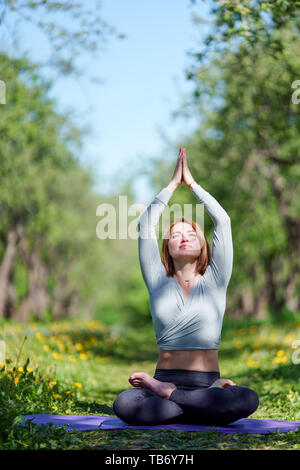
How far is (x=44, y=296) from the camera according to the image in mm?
30656

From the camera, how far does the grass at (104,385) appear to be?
4227mm

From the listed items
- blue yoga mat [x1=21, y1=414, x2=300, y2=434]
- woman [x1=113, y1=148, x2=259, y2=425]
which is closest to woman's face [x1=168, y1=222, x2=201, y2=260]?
woman [x1=113, y1=148, x2=259, y2=425]

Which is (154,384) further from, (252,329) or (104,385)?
(252,329)

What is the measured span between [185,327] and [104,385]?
15.0 feet

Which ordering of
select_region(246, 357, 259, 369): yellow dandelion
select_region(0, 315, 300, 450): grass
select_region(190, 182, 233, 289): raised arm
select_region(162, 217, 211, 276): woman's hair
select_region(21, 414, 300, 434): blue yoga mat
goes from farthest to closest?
select_region(246, 357, 259, 369): yellow dandelion, select_region(162, 217, 211, 276): woman's hair, select_region(190, 182, 233, 289): raised arm, select_region(21, 414, 300, 434): blue yoga mat, select_region(0, 315, 300, 450): grass

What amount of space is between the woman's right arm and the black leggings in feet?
3.24

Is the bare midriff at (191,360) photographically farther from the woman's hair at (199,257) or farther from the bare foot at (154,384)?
the woman's hair at (199,257)

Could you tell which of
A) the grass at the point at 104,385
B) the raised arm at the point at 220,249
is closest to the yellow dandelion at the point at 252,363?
the grass at the point at 104,385

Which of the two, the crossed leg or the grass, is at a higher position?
the crossed leg

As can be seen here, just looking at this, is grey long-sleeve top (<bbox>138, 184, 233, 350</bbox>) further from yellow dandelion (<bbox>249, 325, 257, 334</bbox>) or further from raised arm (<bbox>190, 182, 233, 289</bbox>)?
yellow dandelion (<bbox>249, 325, 257, 334</bbox>)

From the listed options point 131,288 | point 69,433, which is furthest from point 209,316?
point 131,288

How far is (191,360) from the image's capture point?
16.3ft

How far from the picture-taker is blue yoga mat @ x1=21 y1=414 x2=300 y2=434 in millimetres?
4613

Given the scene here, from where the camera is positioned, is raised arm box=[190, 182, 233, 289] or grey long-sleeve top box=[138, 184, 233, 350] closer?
grey long-sleeve top box=[138, 184, 233, 350]
